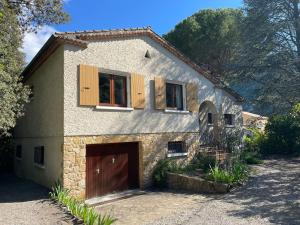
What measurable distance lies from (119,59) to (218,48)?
1561 centimetres

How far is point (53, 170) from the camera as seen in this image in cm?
1248

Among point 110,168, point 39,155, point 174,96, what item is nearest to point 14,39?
point 39,155

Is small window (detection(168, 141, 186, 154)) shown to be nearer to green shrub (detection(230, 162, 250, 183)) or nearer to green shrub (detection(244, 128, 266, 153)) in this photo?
green shrub (detection(230, 162, 250, 183))

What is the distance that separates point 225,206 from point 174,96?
300 inches

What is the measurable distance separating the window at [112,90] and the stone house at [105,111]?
46 mm

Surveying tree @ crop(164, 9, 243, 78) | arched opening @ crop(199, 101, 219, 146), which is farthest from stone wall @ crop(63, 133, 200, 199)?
tree @ crop(164, 9, 243, 78)

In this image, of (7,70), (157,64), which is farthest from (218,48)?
(7,70)

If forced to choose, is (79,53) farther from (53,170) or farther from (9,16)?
(53,170)

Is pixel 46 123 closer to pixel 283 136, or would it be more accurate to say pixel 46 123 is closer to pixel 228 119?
pixel 228 119

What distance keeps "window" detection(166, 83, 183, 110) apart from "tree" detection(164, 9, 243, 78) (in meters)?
10.8

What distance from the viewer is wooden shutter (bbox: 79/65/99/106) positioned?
12367mm

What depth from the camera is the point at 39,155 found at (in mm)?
14438

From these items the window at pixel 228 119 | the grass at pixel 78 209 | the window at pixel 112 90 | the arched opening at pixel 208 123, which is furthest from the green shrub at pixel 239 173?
the window at pixel 228 119

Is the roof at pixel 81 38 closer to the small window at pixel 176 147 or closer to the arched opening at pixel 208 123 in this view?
the arched opening at pixel 208 123
